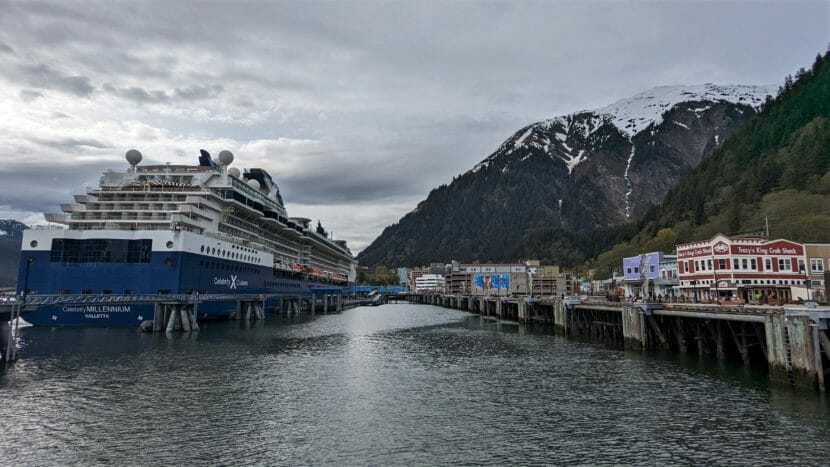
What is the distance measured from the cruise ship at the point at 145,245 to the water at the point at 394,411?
18479 mm

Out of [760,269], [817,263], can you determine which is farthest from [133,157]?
[817,263]

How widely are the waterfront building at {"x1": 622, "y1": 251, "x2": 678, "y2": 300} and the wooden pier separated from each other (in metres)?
16.5

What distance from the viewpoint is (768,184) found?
390 ft

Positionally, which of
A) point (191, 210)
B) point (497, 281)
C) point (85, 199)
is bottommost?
point (497, 281)

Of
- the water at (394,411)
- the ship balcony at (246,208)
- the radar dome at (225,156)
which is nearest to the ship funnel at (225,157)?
the radar dome at (225,156)

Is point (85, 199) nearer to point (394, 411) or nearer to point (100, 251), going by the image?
point (100, 251)

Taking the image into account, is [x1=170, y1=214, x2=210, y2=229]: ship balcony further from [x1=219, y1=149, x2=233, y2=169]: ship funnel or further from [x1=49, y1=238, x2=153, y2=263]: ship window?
[x1=219, y1=149, x2=233, y2=169]: ship funnel

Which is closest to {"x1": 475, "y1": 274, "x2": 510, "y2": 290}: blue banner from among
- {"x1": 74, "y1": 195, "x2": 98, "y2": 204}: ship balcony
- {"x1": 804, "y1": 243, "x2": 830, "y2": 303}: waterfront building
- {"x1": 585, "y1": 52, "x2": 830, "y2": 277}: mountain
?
{"x1": 585, "y1": 52, "x2": 830, "y2": 277}: mountain

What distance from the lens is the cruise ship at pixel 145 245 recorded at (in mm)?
57688

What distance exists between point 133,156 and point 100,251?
21545mm

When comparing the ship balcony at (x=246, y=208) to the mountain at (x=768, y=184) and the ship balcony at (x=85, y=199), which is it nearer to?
the ship balcony at (x=85, y=199)

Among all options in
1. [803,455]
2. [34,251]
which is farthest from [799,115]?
[34,251]

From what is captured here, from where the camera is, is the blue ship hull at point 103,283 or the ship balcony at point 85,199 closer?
the blue ship hull at point 103,283

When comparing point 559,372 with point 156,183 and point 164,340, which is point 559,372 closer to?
point 164,340
